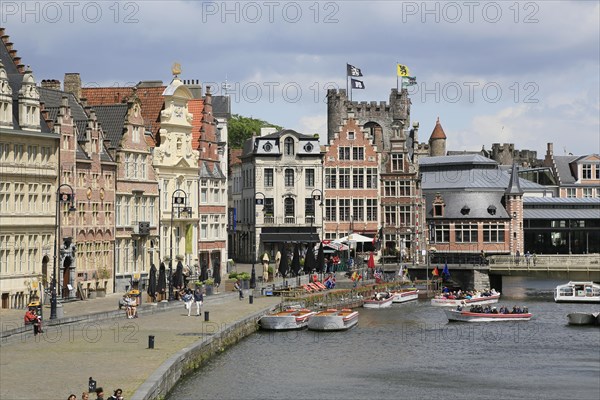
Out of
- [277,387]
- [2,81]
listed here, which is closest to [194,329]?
[277,387]

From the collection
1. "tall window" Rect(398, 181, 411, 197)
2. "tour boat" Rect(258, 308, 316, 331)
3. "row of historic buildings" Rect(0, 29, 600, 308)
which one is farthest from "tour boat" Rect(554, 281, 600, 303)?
"tour boat" Rect(258, 308, 316, 331)

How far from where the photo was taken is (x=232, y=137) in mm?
158500

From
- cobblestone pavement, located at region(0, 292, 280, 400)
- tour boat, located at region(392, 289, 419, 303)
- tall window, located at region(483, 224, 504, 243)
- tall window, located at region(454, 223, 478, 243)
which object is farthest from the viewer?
tall window, located at region(454, 223, 478, 243)

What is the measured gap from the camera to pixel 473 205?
409 ft

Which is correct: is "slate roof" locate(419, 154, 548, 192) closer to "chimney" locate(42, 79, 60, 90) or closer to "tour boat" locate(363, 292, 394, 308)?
"tour boat" locate(363, 292, 394, 308)

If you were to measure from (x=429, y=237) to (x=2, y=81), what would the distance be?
209ft

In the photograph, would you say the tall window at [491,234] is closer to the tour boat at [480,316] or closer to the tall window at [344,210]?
the tall window at [344,210]

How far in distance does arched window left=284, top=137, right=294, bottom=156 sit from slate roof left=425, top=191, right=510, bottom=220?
16.0m

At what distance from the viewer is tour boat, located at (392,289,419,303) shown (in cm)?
9719

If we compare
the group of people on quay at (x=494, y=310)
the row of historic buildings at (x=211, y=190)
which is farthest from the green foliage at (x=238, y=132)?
the group of people on quay at (x=494, y=310)

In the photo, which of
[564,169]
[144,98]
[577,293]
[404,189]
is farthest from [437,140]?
[144,98]

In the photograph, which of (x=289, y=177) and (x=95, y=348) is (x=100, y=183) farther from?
(x=289, y=177)

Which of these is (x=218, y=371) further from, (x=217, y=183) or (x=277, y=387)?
(x=217, y=183)

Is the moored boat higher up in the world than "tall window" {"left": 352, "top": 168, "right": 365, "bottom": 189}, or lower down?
lower down
